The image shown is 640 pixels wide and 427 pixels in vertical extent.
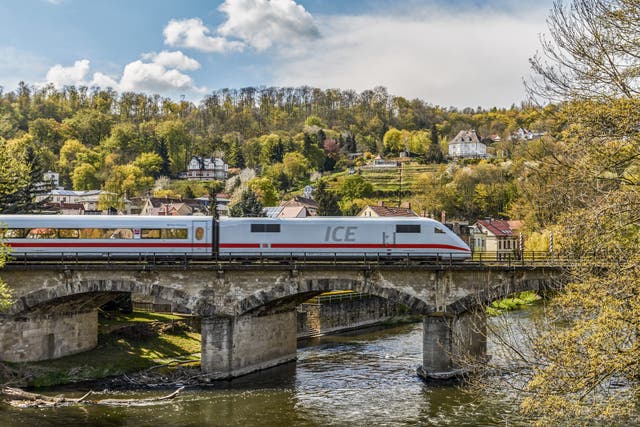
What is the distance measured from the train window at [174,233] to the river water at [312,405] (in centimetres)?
835

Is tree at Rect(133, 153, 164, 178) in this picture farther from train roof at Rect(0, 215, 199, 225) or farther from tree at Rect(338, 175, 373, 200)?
train roof at Rect(0, 215, 199, 225)

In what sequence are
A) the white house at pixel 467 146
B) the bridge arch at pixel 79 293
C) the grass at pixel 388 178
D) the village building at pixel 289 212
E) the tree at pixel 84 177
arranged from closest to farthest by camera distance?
the bridge arch at pixel 79 293 < the village building at pixel 289 212 < the grass at pixel 388 178 < the tree at pixel 84 177 < the white house at pixel 467 146

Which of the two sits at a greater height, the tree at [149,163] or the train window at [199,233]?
the tree at [149,163]

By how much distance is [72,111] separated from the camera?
159875 millimetres

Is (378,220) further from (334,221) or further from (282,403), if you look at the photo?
(282,403)

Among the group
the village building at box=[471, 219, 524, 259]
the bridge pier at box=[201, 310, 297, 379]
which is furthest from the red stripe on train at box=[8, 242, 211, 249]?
the village building at box=[471, 219, 524, 259]

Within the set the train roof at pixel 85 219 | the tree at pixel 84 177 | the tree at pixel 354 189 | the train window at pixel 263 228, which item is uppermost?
the tree at pixel 84 177

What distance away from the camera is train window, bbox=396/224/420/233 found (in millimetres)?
36062

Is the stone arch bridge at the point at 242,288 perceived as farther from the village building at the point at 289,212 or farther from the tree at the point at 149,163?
the tree at the point at 149,163

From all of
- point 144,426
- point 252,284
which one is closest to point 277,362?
point 252,284

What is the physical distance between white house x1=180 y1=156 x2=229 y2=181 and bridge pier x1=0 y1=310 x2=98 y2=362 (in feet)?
351

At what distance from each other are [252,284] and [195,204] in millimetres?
Result: 73165

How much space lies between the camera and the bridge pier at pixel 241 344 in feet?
109

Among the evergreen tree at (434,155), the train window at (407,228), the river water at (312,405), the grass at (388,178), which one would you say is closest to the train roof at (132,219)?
the train window at (407,228)
